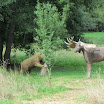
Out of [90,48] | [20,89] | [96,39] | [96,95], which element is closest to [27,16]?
[90,48]

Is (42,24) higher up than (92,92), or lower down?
higher up

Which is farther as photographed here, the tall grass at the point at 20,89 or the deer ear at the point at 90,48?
the deer ear at the point at 90,48

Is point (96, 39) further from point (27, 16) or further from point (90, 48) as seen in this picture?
point (90, 48)

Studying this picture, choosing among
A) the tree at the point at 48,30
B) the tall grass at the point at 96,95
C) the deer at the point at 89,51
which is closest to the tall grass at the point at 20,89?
the tree at the point at 48,30

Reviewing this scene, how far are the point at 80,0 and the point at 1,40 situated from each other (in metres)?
5.99

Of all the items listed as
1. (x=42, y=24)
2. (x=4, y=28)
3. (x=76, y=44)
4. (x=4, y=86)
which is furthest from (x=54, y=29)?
(x=4, y=28)

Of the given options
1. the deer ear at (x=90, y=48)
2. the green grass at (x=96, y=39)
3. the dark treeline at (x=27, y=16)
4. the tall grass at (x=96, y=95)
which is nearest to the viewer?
the tall grass at (x=96, y=95)

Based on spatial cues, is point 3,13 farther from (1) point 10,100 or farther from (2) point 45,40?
(1) point 10,100

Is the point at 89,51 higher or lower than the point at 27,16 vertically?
lower

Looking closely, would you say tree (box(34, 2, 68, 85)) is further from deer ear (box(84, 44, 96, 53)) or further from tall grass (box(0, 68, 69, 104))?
deer ear (box(84, 44, 96, 53))

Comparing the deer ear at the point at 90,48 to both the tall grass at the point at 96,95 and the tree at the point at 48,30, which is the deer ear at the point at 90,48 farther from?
the tall grass at the point at 96,95

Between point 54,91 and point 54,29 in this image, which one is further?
point 54,29

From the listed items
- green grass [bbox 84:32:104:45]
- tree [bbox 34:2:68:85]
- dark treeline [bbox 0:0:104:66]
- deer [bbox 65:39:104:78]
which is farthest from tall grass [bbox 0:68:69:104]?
green grass [bbox 84:32:104:45]

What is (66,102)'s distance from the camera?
835 centimetres
